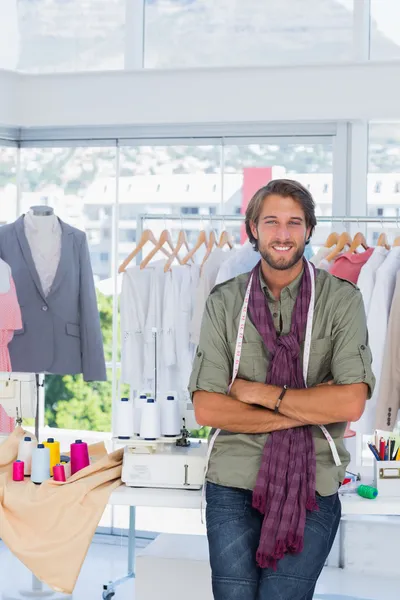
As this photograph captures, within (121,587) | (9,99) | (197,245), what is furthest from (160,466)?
(9,99)

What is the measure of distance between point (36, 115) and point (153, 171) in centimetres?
70

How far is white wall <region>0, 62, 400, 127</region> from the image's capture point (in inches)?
181

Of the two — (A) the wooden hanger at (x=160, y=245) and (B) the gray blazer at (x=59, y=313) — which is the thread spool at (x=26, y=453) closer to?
(B) the gray blazer at (x=59, y=313)

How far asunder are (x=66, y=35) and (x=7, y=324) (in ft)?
6.23

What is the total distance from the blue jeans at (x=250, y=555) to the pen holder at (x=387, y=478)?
30 cm

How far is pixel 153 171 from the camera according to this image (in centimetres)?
512

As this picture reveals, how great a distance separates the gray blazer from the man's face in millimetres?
2195

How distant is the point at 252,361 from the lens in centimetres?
270

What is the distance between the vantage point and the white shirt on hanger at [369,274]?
13.2 ft

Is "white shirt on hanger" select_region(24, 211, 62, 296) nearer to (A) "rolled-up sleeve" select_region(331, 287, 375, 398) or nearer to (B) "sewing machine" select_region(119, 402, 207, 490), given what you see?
(B) "sewing machine" select_region(119, 402, 207, 490)

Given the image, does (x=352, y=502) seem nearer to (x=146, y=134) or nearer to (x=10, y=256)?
(x=10, y=256)

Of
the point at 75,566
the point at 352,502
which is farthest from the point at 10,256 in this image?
the point at 352,502

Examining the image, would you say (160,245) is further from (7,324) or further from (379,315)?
(379,315)

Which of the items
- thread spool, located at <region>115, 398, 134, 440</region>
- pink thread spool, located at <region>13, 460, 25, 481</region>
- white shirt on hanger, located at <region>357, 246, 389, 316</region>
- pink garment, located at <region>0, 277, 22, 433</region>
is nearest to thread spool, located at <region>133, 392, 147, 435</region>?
thread spool, located at <region>115, 398, 134, 440</region>
